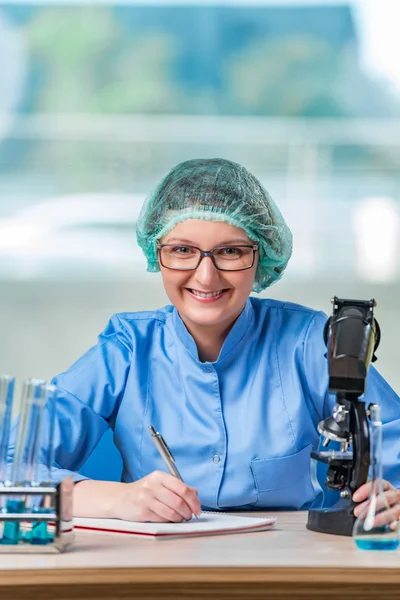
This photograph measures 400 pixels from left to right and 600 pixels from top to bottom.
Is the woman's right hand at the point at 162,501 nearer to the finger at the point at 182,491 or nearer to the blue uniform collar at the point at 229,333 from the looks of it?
the finger at the point at 182,491

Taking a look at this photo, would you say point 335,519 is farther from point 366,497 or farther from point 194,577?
point 194,577

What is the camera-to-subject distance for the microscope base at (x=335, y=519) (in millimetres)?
1717

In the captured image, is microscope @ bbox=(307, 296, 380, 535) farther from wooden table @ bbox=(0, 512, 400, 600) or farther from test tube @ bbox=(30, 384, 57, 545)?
test tube @ bbox=(30, 384, 57, 545)

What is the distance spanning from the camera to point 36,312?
10766mm

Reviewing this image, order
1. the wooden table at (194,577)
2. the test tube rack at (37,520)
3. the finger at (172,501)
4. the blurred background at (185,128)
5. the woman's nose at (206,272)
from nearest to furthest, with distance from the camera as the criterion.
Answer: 1. the wooden table at (194,577)
2. the test tube rack at (37,520)
3. the finger at (172,501)
4. the woman's nose at (206,272)
5. the blurred background at (185,128)

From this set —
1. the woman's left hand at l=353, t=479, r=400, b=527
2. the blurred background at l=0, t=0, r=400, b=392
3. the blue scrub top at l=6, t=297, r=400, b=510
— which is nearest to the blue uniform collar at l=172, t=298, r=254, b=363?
the blue scrub top at l=6, t=297, r=400, b=510

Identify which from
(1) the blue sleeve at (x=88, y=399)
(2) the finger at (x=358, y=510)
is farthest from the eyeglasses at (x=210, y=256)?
(2) the finger at (x=358, y=510)

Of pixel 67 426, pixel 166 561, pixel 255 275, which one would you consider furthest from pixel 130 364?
pixel 166 561

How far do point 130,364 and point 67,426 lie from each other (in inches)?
8.5

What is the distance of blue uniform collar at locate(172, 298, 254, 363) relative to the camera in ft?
7.28

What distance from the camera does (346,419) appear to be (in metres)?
1.75

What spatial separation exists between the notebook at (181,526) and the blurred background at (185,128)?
932cm

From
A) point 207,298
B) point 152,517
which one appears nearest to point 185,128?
point 207,298

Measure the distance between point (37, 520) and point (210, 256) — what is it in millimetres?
766
